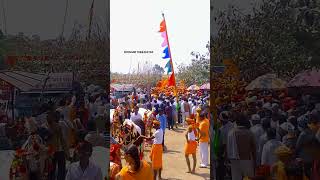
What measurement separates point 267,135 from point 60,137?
229 centimetres

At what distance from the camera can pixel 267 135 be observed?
473cm

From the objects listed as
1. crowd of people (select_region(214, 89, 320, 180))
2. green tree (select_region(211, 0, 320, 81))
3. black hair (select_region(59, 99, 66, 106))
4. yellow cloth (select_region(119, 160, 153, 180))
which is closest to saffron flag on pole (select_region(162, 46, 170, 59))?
green tree (select_region(211, 0, 320, 81))

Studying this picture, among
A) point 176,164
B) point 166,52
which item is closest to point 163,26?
point 166,52

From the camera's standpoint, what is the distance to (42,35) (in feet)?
15.1

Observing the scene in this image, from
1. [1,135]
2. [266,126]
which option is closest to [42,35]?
[1,135]

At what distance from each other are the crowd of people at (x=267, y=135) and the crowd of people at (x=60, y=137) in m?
1.36

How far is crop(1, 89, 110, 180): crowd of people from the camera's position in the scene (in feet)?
15.1

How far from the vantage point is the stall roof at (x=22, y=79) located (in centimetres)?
460

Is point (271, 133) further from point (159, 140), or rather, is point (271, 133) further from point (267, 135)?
point (159, 140)

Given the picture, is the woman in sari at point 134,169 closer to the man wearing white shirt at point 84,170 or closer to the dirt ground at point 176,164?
the man wearing white shirt at point 84,170

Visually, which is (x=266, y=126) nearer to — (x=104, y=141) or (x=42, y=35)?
(x=104, y=141)

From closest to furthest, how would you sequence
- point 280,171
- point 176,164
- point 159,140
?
point 280,171 < point 159,140 < point 176,164

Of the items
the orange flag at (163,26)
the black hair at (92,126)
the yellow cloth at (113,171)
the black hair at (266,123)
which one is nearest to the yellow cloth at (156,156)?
the yellow cloth at (113,171)

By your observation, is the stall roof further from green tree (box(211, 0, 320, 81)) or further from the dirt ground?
the dirt ground
